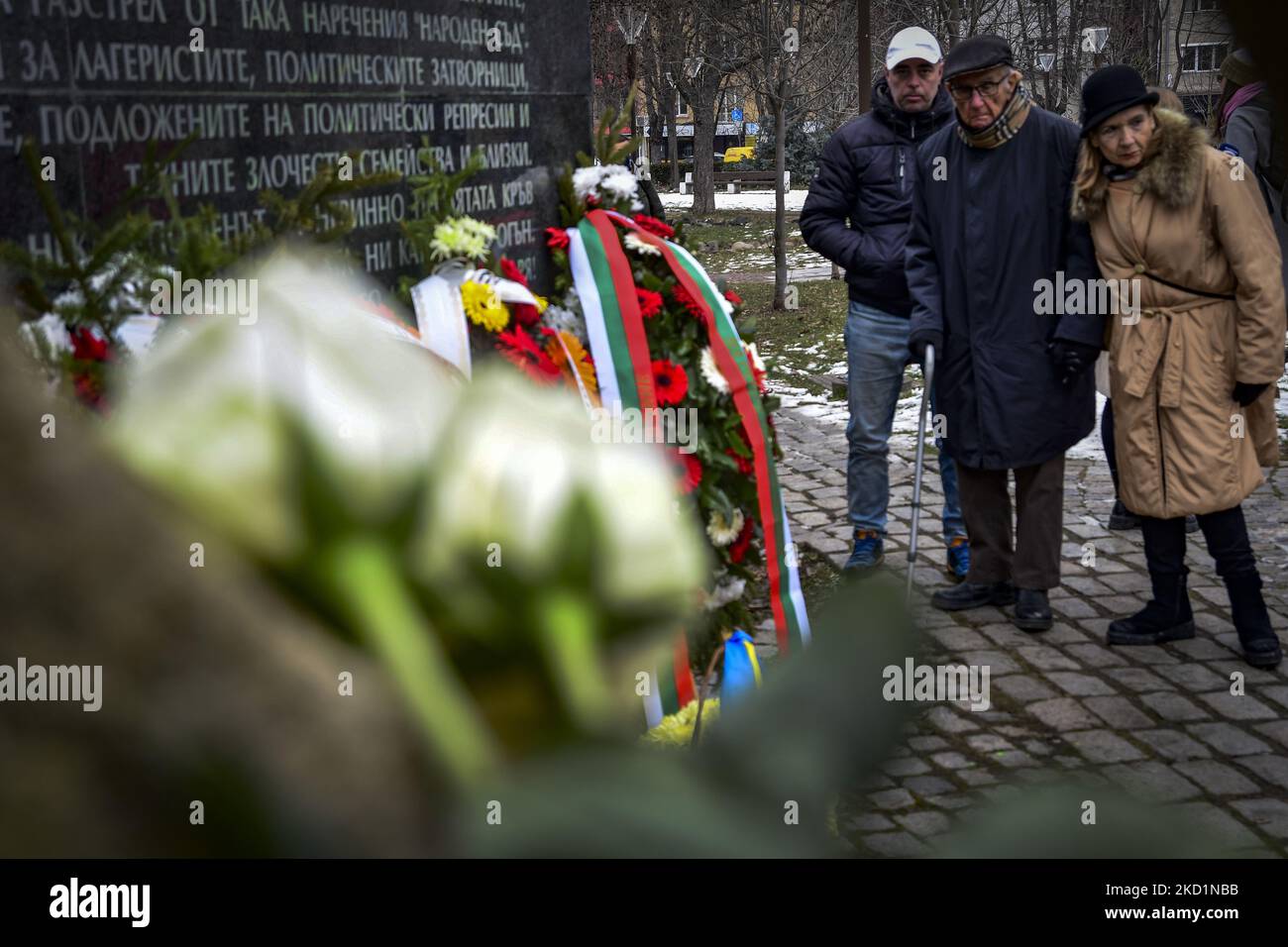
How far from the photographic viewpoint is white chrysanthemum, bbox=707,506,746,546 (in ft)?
13.0

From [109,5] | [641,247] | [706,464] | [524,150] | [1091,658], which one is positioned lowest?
[1091,658]

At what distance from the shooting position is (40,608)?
0.23 meters

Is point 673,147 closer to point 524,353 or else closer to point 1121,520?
point 1121,520

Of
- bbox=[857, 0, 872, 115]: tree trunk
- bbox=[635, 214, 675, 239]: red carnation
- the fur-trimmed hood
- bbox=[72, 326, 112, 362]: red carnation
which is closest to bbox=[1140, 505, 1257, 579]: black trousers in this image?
the fur-trimmed hood

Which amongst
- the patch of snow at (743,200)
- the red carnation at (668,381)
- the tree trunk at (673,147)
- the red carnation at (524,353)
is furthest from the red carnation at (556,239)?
the tree trunk at (673,147)

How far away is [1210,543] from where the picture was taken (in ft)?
17.2

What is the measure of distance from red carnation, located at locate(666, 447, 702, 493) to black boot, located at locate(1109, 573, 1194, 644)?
89.3 inches

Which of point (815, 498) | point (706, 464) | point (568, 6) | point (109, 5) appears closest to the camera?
point (109, 5)

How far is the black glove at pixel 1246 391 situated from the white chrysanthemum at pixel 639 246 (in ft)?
7.42

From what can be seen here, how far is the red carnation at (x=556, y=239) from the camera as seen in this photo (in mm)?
4223

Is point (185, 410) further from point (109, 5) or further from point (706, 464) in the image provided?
point (706, 464)

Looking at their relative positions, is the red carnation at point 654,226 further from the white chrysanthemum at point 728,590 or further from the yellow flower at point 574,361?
the white chrysanthemum at point 728,590
